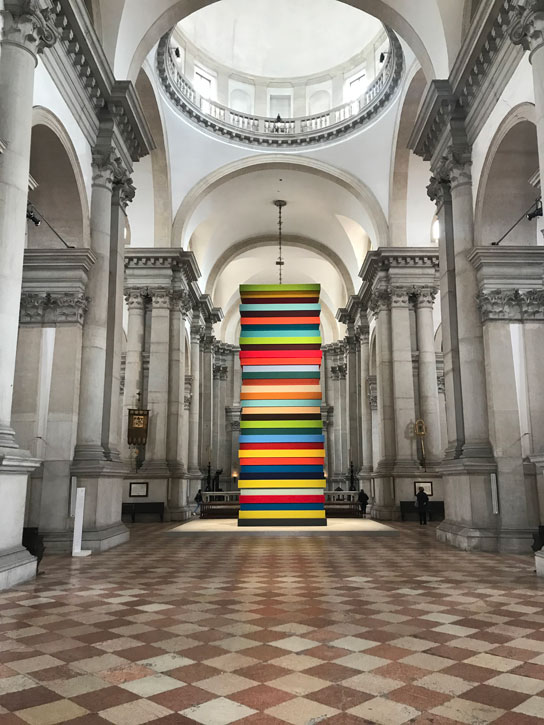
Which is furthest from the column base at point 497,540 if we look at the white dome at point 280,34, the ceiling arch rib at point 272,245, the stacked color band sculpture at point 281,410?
the ceiling arch rib at point 272,245

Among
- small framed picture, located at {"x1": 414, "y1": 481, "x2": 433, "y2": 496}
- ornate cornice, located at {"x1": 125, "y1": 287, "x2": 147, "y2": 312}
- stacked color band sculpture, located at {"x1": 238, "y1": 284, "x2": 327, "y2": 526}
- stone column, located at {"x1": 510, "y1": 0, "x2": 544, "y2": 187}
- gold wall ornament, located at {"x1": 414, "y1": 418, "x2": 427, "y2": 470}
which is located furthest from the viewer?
ornate cornice, located at {"x1": 125, "y1": 287, "x2": 147, "y2": 312}

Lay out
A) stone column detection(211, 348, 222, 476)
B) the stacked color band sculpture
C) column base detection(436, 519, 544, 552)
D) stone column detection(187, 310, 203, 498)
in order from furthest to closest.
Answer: stone column detection(211, 348, 222, 476) < stone column detection(187, 310, 203, 498) < the stacked color band sculpture < column base detection(436, 519, 544, 552)

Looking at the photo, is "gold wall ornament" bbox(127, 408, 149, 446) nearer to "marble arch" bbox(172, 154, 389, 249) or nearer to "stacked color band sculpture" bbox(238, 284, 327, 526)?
"stacked color band sculpture" bbox(238, 284, 327, 526)

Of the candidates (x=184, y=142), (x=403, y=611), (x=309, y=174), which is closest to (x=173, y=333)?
(x=184, y=142)

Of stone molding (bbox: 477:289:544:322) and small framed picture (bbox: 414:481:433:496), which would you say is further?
small framed picture (bbox: 414:481:433:496)

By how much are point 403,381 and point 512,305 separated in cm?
927

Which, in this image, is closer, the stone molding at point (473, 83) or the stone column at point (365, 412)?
the stone molding at point (473, 83)

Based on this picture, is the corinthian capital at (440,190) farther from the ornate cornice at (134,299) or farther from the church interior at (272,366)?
the ornate cornice at (134,299)

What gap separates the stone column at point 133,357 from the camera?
21.5 meters

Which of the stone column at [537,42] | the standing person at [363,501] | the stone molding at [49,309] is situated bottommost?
the standing person at [363,501]

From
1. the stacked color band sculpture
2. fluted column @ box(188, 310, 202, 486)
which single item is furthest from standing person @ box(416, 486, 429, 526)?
fluted column @ box(188, 310, 202, 486)

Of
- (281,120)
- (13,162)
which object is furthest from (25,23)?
(281,120)

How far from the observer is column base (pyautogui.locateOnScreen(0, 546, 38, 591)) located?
741 cm

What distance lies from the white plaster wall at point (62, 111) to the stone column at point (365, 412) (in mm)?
16405
